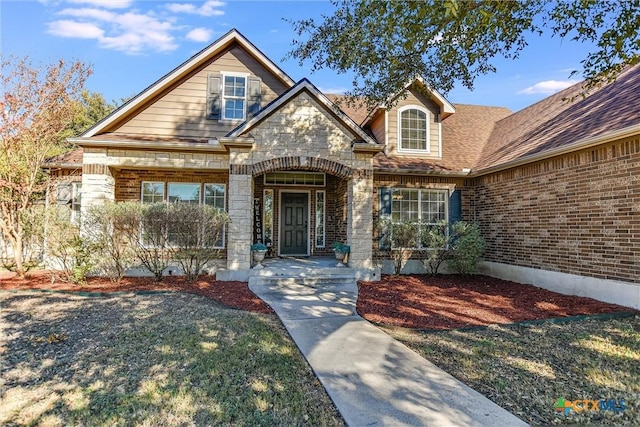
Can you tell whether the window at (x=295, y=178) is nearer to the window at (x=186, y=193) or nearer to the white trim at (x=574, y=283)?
the window at (x=186, y=193)

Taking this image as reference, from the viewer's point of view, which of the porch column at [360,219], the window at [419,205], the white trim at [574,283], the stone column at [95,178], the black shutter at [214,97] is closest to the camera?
the white trim at [574,283]

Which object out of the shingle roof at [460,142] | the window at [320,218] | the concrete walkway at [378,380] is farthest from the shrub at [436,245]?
the concrete walkway at [378,380]

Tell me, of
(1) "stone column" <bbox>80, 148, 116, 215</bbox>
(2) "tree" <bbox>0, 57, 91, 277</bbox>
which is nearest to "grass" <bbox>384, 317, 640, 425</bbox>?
(1) "stone column" <bbox>80, 148, 116, 215</bbox>

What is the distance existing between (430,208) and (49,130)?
457 inches

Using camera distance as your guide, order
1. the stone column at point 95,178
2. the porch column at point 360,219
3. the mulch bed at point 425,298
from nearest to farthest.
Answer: the mulch bed at point 425,298, the stone column at point 95,178, the porch column at point 360,219

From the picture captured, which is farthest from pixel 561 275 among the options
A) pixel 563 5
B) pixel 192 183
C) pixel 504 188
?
pixel 192 183

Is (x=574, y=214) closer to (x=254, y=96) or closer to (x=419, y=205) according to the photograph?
(x=419, y=205)

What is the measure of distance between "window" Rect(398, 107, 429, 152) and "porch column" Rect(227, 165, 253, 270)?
547cm

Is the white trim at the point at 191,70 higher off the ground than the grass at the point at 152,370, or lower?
higher

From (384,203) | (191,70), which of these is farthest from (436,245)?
(191,70)

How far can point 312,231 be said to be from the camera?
477 inches

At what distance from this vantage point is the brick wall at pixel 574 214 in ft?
21.6

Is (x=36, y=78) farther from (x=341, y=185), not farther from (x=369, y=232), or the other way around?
(x=369, y=232)

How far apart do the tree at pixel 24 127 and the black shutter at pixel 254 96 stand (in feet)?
17.0
